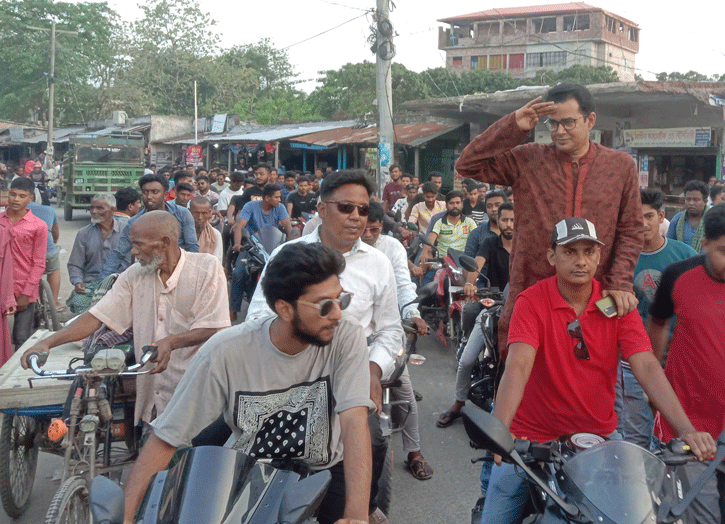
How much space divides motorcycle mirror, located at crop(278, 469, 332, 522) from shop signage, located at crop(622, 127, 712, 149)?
51.9 feet

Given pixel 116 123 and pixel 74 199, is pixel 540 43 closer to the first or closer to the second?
pixel 116 123

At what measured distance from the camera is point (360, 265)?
151 inches

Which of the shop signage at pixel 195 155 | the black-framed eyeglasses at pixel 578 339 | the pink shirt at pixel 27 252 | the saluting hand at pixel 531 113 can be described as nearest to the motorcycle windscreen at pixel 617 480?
the black-framed eyeglasses at pixel 578 339

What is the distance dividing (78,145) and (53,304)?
1806 centimetres

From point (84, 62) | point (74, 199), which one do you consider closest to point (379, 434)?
point (74, 199)

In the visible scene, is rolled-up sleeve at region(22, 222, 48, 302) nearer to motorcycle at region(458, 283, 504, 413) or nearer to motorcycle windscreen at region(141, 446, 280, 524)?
motorcycle at region(458, 283, 504, 413)

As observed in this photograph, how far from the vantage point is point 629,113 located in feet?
57.6

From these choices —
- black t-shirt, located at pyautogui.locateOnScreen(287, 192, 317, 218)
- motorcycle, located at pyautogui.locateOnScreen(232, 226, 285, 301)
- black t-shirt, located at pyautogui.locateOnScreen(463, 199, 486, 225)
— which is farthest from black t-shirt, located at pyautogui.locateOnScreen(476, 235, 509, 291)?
black t-shirt, located at pyautogui.locateOnScreen(287, 192, 317, 218)

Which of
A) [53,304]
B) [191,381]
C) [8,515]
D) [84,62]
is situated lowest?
[8,515]

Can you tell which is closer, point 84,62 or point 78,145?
point 78,145

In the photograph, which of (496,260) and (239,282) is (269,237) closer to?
(239,282)

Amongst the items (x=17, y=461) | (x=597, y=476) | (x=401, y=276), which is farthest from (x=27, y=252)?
(x=597, y=476)

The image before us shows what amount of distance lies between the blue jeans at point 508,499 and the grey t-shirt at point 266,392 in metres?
0.56

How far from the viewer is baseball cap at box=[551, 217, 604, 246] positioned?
2918mm
